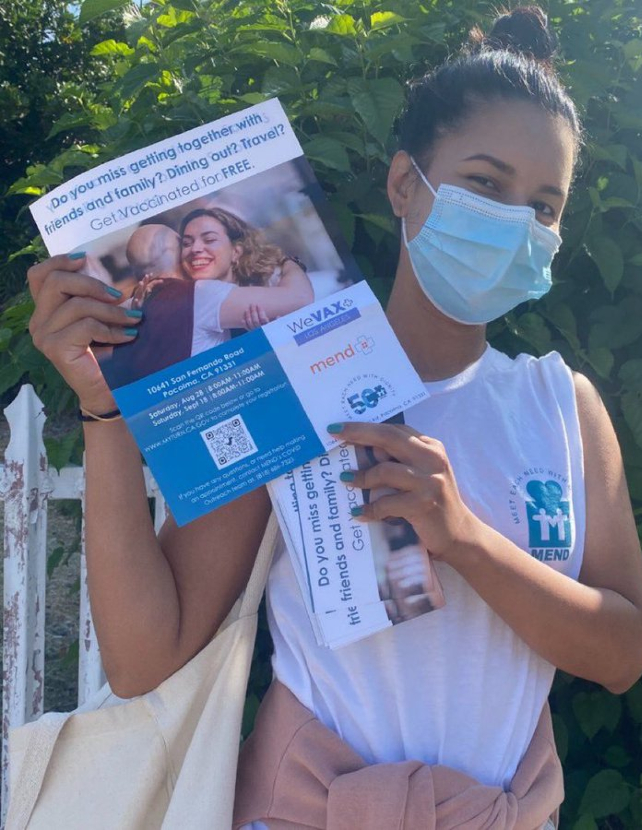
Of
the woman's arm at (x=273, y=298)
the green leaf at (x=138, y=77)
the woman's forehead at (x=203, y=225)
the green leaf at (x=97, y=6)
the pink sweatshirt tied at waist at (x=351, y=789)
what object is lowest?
the pink sweatshirt tied at waist at (x=351, y=789)

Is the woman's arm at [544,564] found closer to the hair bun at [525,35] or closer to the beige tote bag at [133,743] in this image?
the beige tote bag at [133,743]

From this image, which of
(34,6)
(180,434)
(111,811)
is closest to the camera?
(180,434)

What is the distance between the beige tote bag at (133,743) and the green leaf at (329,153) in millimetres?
887

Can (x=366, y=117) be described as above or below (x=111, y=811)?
above

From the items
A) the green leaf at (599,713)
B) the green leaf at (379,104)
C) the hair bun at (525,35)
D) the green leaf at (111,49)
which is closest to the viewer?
the hair bun at (525,35)

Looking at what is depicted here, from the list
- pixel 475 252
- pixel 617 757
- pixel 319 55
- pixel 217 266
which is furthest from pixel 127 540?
pixel 617 757

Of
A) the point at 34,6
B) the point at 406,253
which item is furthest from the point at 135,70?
the point at 34,6

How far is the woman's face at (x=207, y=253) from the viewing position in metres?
1.39

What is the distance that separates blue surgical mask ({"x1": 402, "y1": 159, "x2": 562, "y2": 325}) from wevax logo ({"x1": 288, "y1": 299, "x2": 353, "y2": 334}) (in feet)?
1.09

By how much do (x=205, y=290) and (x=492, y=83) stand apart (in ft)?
2.30

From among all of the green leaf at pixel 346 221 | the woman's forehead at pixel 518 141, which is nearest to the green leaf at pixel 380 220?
the green leaf at pixel 346 221

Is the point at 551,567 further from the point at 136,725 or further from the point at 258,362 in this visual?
the point at 136,725

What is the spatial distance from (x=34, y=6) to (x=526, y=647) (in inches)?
290

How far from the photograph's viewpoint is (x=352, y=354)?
4.60 feet
